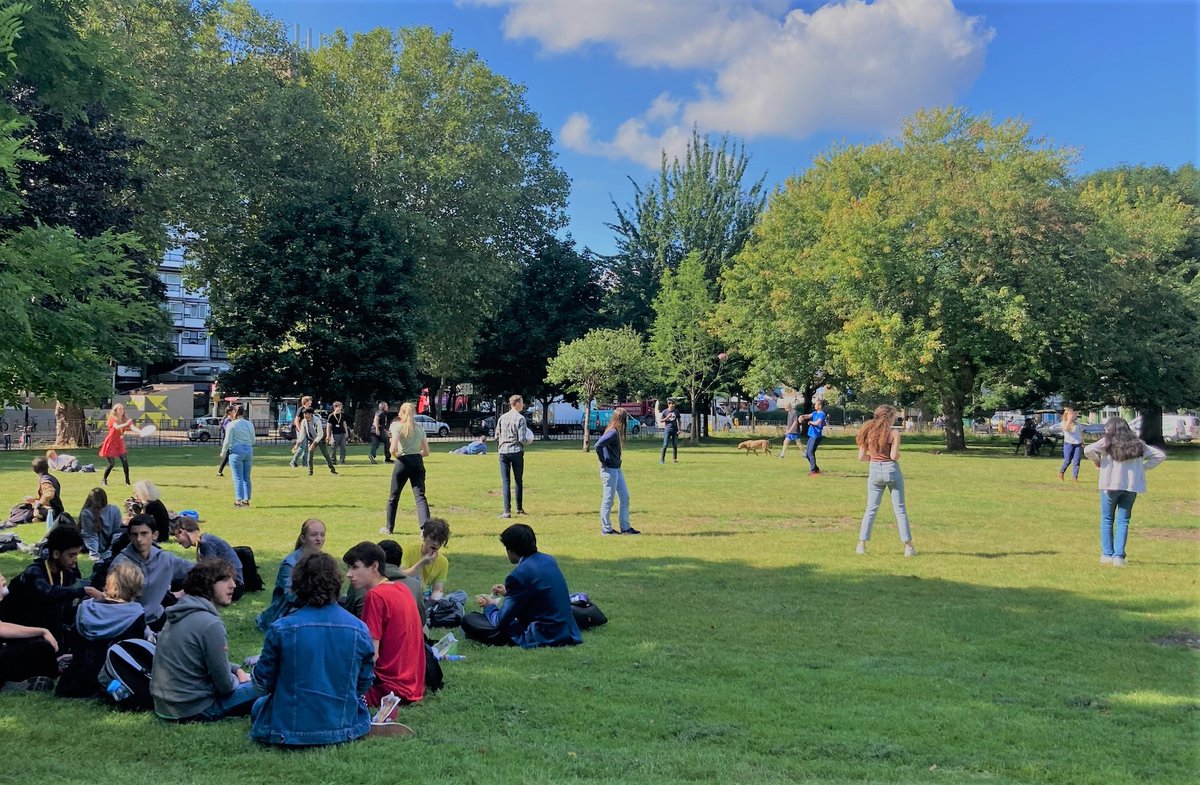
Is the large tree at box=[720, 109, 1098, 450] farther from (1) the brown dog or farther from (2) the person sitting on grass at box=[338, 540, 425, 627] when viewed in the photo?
(2) the person sitting on grass at box=[338, 540, 425, 627]

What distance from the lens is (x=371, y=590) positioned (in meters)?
5.26

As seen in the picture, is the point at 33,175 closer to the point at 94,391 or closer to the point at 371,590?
the point at 94,391

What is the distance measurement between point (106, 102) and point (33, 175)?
19728 millimetres

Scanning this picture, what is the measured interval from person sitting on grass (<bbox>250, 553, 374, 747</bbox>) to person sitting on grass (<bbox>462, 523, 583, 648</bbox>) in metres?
2.00

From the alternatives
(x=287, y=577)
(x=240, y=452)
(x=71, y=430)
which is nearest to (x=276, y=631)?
(x=287, y=577)

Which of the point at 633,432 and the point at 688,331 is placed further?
the point at 633,432

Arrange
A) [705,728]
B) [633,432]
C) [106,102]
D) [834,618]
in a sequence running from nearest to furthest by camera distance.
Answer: [705,728] → [834,618] → [106,102] → [633,432]

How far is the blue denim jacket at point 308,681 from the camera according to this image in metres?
4.38

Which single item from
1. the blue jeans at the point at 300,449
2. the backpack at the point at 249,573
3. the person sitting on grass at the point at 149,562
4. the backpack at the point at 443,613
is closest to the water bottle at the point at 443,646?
the backpack at the point at 443,613

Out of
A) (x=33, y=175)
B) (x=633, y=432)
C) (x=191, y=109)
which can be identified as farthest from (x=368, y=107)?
(x=633, y=432)

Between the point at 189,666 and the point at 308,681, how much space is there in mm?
881

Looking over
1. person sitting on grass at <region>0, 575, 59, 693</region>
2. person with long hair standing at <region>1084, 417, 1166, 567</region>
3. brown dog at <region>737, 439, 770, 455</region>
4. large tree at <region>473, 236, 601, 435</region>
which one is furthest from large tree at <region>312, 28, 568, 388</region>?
person sitting on grass at <region>0, 575, 59, 693</region>

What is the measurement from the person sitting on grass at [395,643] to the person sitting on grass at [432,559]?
6.13 feet

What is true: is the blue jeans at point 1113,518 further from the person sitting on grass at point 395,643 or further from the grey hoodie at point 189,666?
the grey hoodie at point 189,666
